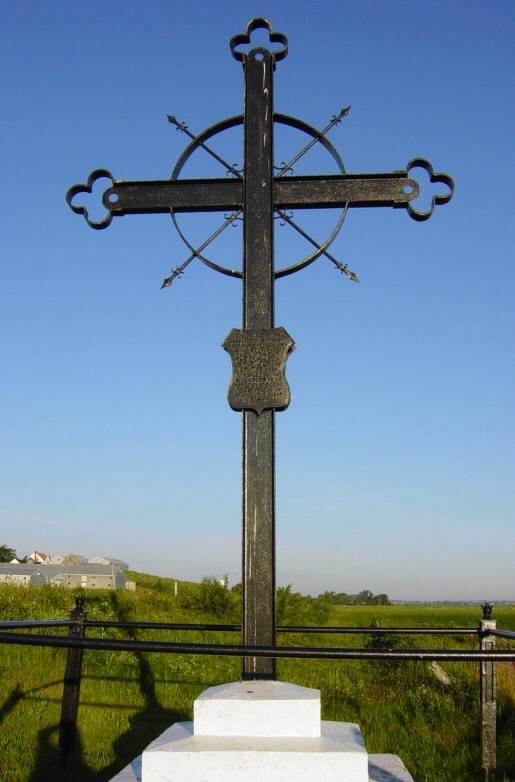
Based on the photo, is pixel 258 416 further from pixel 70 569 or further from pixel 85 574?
pixel 70 569

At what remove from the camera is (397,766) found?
149 inches

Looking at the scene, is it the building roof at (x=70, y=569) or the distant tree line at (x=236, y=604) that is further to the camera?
the building roof at (x=70, y=569)

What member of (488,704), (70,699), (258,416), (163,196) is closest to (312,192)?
(163,196)

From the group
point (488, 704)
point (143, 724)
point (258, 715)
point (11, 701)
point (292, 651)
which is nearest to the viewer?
point (292, 651)

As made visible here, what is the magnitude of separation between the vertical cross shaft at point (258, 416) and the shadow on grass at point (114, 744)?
225 centimetres

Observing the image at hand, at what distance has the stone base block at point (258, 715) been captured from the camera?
10.4 feet

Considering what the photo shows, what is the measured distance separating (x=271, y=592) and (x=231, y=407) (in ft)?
3.37

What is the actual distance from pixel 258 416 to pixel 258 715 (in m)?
1.56

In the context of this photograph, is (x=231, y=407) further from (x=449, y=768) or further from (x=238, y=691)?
(x=449, y=768)

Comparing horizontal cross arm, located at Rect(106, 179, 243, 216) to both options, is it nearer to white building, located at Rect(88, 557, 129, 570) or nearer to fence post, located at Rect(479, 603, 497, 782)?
fence post, located at Rect(479, 603, 497, 782)

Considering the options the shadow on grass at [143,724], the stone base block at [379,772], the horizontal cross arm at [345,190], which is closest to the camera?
the stone base block at [379,772]

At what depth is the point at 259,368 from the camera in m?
4.12

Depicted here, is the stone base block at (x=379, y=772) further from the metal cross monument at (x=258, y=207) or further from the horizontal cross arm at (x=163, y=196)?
the horizontal cross arm at (x=163, y=196)

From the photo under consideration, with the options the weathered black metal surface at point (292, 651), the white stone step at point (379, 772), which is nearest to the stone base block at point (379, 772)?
the white stone step at point (379, 772)
